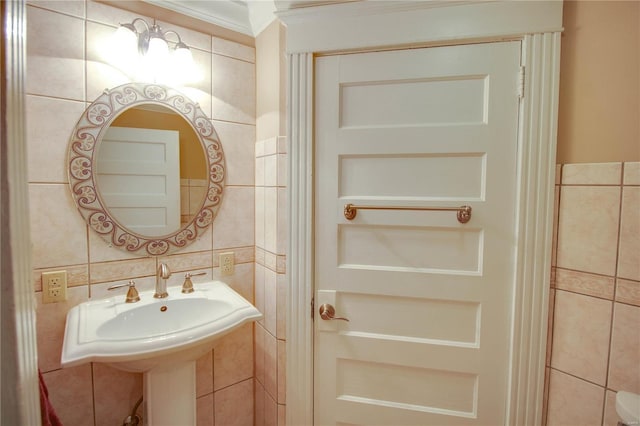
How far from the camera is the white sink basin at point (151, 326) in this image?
3.13 ft

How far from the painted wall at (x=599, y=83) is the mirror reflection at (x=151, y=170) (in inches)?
58.6

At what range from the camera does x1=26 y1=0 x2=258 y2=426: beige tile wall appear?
114cm

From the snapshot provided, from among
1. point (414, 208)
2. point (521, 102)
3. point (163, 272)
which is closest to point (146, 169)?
point (163, 272)

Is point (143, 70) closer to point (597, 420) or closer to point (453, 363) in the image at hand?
point (453, 363)

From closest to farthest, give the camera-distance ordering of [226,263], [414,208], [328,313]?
[414,208], [328,313], [226,263]

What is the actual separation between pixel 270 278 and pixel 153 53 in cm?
111

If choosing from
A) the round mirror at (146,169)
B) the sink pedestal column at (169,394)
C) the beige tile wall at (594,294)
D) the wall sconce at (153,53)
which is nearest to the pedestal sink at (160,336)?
the sink pedestal column at (169,394)

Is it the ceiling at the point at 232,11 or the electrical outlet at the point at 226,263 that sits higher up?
the ceiling at the point at 232,11

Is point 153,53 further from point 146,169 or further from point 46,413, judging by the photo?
point 46,413

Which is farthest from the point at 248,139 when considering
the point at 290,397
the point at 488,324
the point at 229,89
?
the point at 488,324

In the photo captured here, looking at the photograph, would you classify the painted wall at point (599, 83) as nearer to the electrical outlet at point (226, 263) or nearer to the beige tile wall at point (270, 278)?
the beige tile wall at point (270, 278)

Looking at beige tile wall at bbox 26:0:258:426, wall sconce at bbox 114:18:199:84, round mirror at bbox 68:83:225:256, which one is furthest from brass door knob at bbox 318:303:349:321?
wall sconce at bbox 114:18:199:84

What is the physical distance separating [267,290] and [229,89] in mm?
1033

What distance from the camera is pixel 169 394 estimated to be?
121cm
